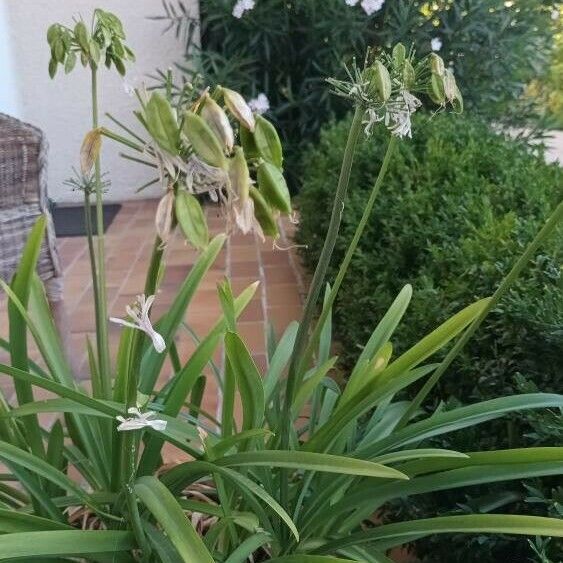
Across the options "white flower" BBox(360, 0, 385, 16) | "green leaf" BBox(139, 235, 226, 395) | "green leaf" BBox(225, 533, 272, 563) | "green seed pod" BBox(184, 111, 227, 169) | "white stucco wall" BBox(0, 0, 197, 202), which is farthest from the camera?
"white stucco wall" BBox(0, 0, 197, 202)

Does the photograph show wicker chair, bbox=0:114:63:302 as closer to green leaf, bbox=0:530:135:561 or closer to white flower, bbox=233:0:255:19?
green leaf, bbox=0:530:135:561

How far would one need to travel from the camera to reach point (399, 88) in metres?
0.80

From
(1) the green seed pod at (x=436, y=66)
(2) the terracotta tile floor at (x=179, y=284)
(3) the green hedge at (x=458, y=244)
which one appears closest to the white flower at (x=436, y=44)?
(2) the terracotta tile floor at (x=179, y=284)

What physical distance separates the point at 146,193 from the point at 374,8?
6.89 ft

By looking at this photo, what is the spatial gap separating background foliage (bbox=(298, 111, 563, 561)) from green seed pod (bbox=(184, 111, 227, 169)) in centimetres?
70

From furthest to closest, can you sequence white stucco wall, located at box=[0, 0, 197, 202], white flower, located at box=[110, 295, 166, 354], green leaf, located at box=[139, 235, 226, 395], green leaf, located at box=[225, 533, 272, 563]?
white stucco wall, located at box=[0, 0, 197, 202] → green leaf, located at box=[139, 235, 226, 395] → green leaf, located at box=[225, 533, 272, 563] → white flower, located at box=[110, 295, 166, 354]

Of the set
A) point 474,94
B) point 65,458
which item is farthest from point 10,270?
point 474,94

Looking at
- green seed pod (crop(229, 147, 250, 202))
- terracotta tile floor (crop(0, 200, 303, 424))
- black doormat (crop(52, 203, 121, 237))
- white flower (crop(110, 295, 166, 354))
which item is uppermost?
green seed pod (crop(229, 147, 250, 202))

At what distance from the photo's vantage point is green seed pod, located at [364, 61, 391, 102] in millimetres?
689

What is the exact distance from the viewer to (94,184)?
3.35 feet

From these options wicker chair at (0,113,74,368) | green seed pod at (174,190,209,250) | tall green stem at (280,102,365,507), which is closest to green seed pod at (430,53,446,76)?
tall green stem at (280,102,365,507)

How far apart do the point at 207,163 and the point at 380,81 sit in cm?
21

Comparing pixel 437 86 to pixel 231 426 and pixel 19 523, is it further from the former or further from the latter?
pixel 19 523

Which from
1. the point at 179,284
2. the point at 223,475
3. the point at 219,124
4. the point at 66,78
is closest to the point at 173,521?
the point at 223,475
